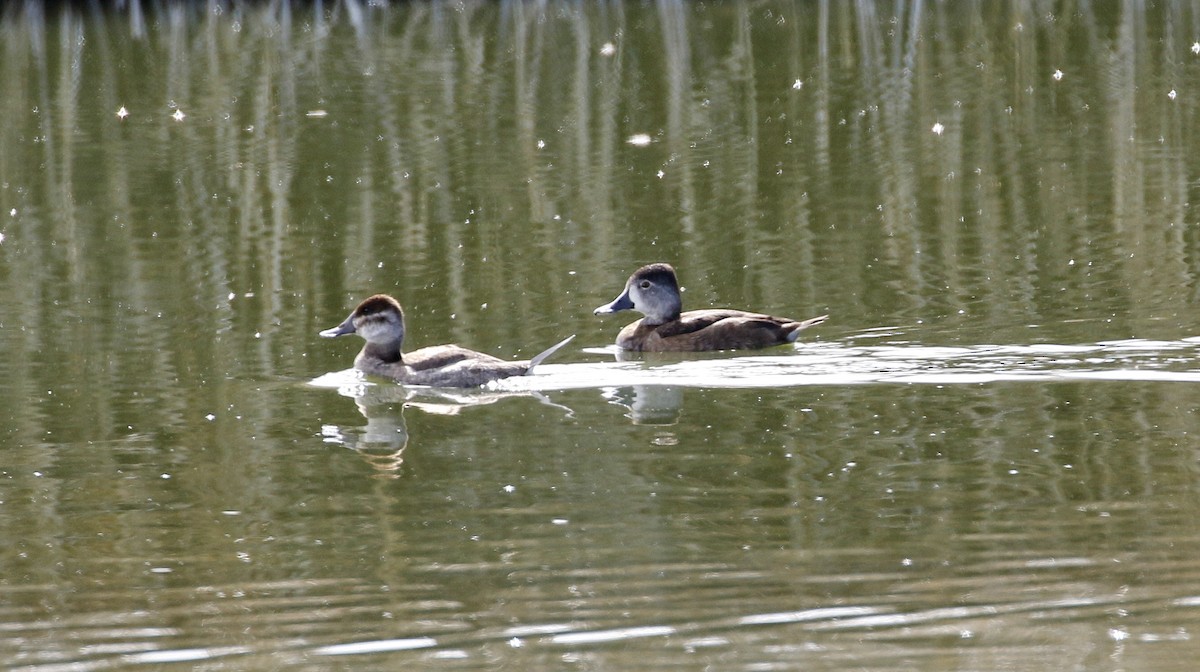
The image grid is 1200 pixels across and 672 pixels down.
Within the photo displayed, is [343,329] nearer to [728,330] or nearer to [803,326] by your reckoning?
[728,330]

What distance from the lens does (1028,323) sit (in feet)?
36.8

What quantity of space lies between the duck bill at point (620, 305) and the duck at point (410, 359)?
0.86m

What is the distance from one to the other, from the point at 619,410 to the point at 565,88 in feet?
47.9

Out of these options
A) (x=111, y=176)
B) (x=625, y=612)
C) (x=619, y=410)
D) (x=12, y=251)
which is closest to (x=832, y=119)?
(x=111, y=176)

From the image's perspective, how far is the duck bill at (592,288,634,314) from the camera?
1197cm

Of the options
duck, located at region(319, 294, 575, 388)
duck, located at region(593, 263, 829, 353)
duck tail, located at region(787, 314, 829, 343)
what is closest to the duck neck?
duck, located at region(319, 294, 575, 388)

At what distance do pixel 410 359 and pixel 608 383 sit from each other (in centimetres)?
121

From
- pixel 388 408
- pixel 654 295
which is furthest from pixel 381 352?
pixel 654 295

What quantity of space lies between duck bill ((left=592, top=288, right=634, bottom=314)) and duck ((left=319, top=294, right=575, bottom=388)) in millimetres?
865

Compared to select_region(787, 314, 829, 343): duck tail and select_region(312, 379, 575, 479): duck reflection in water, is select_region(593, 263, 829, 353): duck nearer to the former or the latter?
select_region(787, 314, 829, 343): duck tail

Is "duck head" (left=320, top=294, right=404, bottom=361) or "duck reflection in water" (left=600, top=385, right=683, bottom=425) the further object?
"duck head" (left=320, top=294, right=404, bottom=361)

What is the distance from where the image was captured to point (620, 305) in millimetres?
12016

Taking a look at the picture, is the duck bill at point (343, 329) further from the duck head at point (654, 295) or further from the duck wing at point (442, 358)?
the duck head at point (654, 295)

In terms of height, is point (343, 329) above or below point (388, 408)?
above
